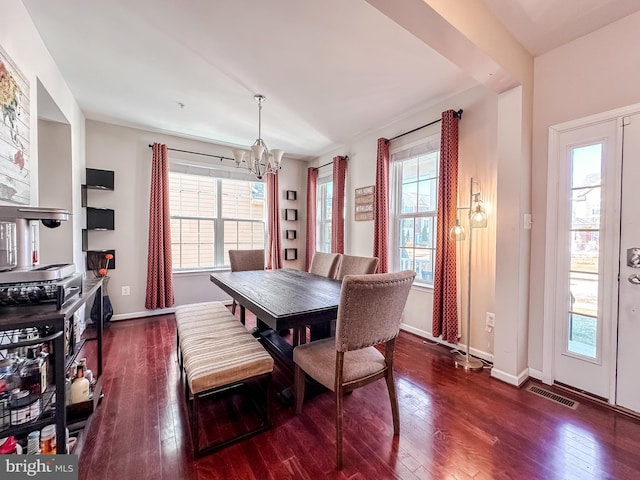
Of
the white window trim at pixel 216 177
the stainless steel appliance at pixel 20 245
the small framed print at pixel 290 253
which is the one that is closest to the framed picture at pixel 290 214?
the small framed print at pixel 290 253

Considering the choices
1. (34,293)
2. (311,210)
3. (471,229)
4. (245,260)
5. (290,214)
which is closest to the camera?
(34,293)

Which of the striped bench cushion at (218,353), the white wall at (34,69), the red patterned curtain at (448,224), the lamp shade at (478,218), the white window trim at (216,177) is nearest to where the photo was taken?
the striped bench cushion at (218,353)

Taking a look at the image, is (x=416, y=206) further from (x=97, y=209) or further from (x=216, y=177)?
(x=97, y=209)

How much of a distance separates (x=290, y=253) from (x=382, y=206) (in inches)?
90.2

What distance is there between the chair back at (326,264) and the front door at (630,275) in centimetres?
225

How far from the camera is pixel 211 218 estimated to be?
445 cm

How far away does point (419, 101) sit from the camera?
292 cm

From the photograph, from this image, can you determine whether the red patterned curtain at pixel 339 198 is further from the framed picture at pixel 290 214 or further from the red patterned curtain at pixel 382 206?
the framed picture at pixel 290 214

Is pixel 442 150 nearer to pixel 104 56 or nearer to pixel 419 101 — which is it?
pixel 419 101

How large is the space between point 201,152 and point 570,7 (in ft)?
14.0

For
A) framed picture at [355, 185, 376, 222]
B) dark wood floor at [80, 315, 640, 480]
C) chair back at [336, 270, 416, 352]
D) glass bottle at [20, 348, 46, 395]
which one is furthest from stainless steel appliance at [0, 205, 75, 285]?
framed picture at [355, 185, 376, 222]

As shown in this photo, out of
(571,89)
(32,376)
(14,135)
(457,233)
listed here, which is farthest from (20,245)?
(571,89)

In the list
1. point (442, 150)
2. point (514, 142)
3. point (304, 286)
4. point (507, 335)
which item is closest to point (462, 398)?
point (507, 335)

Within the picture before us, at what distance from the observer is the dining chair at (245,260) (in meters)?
3.57
